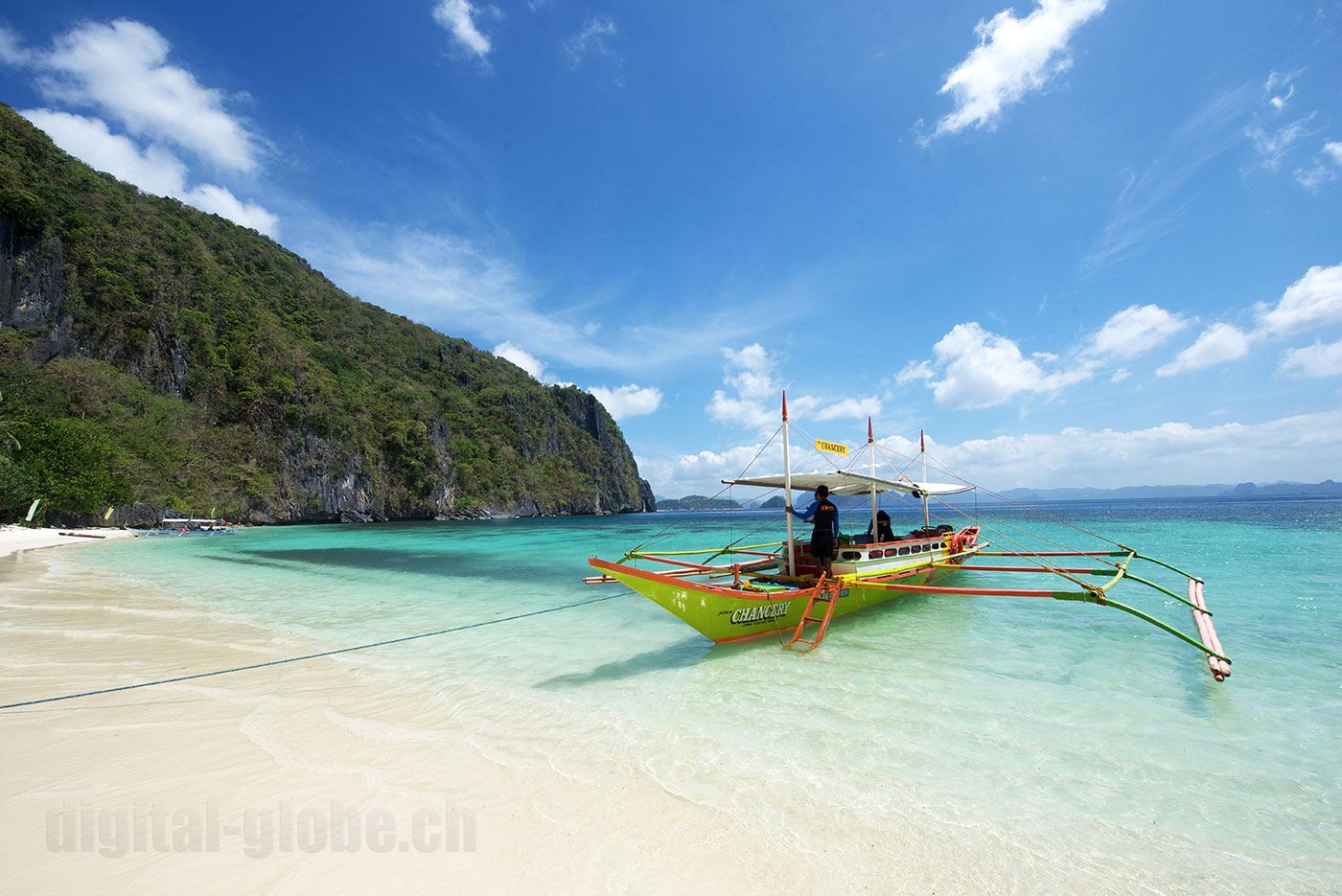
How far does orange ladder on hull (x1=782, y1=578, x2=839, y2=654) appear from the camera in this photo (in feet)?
25.3

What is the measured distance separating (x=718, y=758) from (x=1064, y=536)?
38.7 metres

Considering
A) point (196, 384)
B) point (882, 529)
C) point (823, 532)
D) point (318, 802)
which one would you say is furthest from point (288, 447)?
point (318, 802)

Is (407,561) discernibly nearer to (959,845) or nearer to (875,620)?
(875,620)

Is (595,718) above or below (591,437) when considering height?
below

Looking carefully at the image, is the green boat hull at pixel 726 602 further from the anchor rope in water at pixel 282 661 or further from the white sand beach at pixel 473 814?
the anchor rope in water at pixel 282 661

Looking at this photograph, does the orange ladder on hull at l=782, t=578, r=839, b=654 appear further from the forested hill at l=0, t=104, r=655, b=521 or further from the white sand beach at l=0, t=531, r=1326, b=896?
the forested hill at l=0, t=104, r=655, b=521

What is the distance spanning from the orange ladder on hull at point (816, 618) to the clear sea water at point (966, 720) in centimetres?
28

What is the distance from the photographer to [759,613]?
25.8ft

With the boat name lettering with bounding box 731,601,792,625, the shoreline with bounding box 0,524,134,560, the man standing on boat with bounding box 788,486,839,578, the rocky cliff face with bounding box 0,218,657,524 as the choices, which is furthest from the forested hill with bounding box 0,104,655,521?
the man standing on boat with bounding box 788,486,839,578

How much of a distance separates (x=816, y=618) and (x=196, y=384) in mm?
63629

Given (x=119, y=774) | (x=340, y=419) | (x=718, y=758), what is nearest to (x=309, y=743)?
(x=119, y=774)

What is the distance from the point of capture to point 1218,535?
94.8 feet

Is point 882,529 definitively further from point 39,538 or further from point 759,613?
point 39,538

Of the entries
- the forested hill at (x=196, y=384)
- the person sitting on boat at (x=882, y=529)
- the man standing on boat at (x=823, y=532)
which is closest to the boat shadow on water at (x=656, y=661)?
the man standing on boat at (x=823, y=532)
